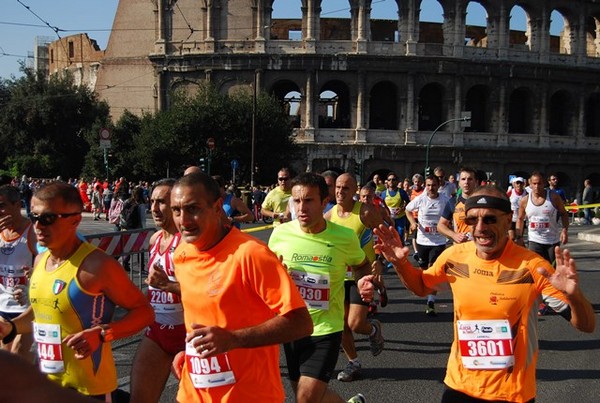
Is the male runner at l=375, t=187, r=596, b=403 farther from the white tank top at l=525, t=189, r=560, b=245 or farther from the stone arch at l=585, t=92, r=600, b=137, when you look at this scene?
the stone arch at l=585, t=92, r=600, b=137

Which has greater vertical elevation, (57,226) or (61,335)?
(57,226)

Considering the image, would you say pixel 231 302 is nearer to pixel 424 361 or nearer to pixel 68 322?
pixel 68 322

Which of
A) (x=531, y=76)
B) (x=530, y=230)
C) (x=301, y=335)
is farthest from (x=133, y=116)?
(x=301, y=335)

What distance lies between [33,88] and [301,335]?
48.8 metres

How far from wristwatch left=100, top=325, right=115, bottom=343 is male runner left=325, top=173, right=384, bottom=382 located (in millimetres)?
3213

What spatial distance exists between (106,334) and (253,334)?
0.93 metres

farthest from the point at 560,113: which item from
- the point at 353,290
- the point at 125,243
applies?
the point at 353,290

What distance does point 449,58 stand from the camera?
134 feet

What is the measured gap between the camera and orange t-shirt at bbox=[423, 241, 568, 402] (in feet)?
11.9

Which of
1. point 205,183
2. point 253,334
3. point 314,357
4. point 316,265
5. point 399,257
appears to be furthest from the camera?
point 316,265

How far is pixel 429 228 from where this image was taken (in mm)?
9914

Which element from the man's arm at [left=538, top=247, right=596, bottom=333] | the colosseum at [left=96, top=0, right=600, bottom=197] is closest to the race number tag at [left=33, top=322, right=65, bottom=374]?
the man's arm at [left=538, top=247, right=596, bottom=333]

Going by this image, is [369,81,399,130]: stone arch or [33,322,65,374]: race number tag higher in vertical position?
[369,81,399,130]: stone arch

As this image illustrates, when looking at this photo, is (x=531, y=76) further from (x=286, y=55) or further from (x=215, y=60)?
(x=215, y=60)
